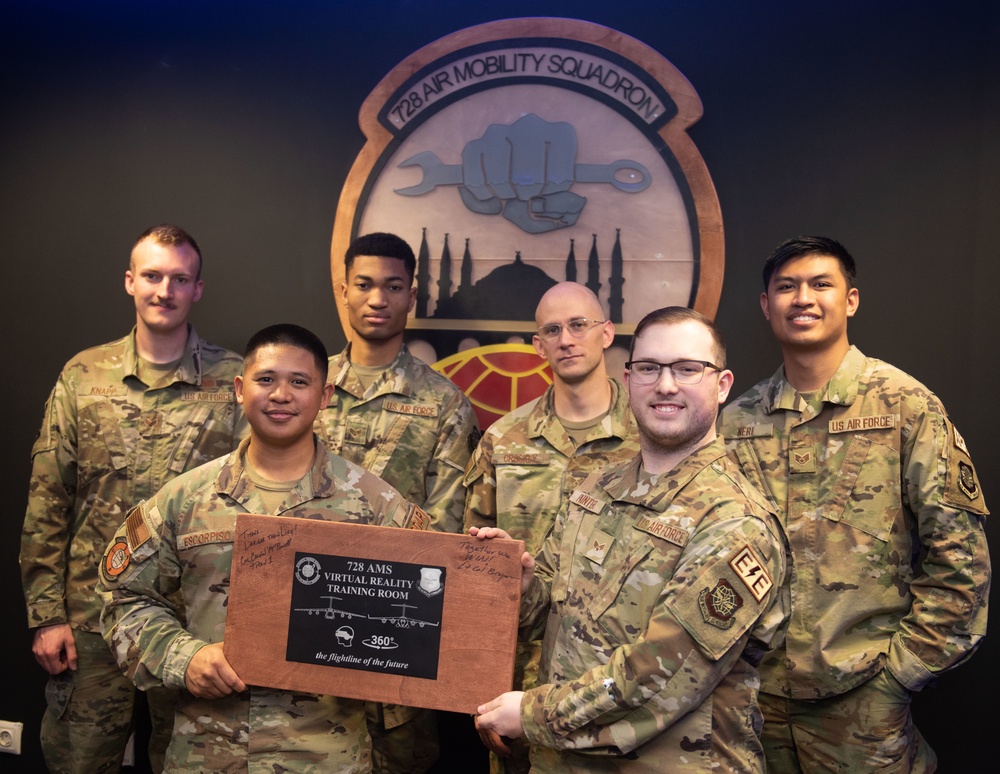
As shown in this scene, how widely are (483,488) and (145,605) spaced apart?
43.2 inches

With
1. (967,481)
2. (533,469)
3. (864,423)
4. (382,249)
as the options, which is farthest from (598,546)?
(382,249)

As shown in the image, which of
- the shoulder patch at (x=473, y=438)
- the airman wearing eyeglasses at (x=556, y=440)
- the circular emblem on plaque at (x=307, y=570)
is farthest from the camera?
the shoulder patch at (x=473, y=438)

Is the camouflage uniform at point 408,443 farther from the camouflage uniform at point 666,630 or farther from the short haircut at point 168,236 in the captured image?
the camouflage uniform at point 666,630

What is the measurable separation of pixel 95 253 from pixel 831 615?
3.19 meters

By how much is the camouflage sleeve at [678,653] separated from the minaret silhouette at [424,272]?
1.92 meters

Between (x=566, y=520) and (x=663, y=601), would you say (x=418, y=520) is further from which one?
(x=663, y=601)

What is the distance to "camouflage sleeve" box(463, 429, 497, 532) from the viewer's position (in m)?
3.01

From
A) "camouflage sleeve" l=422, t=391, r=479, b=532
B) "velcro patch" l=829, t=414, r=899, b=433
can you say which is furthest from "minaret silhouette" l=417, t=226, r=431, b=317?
"velcro patch" l=829, t=414, r=899, b=433

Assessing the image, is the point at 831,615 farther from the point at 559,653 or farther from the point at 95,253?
the point at 95,253

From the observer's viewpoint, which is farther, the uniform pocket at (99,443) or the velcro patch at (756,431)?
the uniform pocket at (99,443)

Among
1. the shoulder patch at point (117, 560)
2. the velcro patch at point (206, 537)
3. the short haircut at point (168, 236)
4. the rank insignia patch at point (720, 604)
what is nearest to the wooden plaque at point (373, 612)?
the velcro patch at point (206, 537)

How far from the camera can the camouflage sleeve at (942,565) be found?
249 centimetres

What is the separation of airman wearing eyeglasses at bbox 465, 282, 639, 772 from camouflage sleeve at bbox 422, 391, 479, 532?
7 centimetres

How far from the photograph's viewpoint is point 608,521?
2178 millimetres
